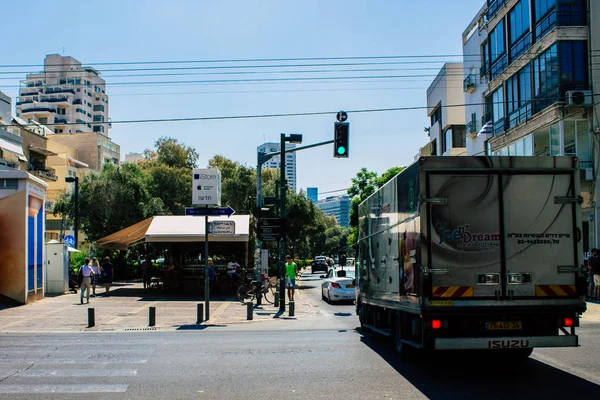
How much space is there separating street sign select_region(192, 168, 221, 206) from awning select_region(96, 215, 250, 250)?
7876mm

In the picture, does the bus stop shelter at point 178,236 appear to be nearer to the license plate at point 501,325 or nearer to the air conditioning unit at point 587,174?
the air conditioning unit at point 587,174

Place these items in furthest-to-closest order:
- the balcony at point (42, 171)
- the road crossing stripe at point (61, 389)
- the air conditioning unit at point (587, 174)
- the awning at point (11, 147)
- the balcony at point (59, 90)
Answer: the balcony at point (59, 90) < the balcony at point (42, 171) < the awning at point (11, 147) < the air conditioning unit at point (587, 174) < the road crossing stripe at point (61, 389)

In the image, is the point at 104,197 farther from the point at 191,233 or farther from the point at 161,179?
the point at 191,233

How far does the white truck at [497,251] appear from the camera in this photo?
8.53 m

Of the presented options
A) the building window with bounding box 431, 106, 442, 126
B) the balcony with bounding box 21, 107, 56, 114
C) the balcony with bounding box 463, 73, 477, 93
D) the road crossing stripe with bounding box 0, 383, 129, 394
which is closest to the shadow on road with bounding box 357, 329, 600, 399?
the road crossing stripe with bounding box 0, 383, 129, 394

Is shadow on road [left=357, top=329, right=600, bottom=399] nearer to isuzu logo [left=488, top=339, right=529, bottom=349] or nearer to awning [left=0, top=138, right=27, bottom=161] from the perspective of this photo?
isuzu logo [left=488, top=339, right=529, bottom=349]

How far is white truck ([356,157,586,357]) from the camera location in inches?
336

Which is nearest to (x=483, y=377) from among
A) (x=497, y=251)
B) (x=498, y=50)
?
(x=497, y=251)

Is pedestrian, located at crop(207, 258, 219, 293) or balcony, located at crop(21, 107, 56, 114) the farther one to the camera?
balcony, located at crop(21, 107, 56, 114)

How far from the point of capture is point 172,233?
2689 cm

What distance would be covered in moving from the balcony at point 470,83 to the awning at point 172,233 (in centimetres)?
1595

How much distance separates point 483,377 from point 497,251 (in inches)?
71.3

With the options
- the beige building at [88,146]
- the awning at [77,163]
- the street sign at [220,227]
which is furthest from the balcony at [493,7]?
the beige building at [88,146]

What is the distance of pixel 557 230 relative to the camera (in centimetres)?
875
